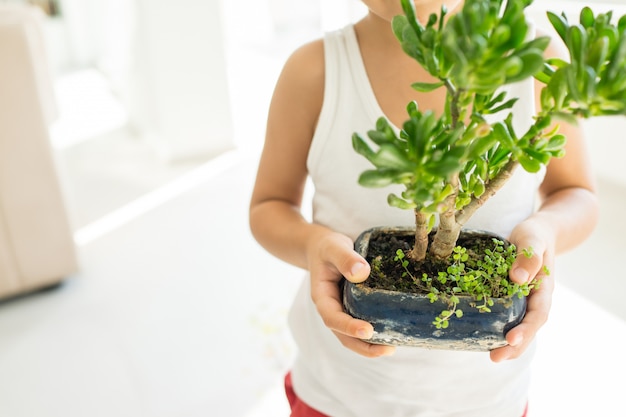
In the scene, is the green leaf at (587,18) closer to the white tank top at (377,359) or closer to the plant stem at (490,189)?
the plant stem at (490,189)

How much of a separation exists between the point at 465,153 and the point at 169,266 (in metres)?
1.58

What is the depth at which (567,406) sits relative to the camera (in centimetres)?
122

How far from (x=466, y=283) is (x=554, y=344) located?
97 cm

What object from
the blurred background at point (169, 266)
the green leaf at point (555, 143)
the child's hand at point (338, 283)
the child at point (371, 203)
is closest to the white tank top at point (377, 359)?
the child at point (371, 203)

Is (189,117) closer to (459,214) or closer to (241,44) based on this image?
(241,44)

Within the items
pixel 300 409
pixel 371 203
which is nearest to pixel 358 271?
pixel 371 203

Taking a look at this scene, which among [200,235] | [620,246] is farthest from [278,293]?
[620,246]

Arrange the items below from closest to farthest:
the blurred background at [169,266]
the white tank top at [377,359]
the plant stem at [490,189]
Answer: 1. the plant stem at [490,189]
2. the white tank top at [377,359]
3. the blurred background at [169,266]

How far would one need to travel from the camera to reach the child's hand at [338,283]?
1.69 feet

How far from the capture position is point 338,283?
0.60 metres

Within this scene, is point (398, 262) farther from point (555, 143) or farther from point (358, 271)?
point (555, 143)

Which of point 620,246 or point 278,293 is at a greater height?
point 620,246

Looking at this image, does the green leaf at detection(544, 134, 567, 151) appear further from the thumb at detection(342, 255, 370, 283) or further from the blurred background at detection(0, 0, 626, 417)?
the blurred background at detection(0, 0, 626, 417)

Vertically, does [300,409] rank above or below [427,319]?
below
